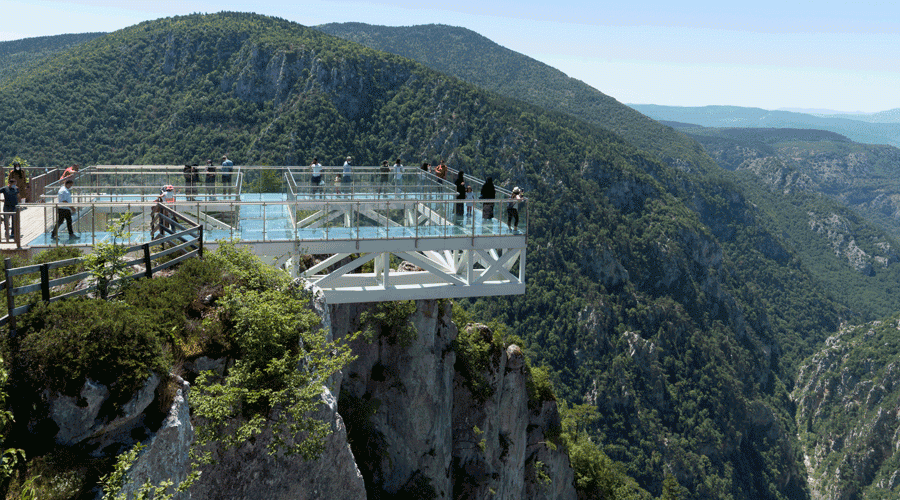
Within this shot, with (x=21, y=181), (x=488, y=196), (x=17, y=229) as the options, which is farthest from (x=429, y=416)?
(x=21, y=181)

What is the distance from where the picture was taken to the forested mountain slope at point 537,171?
13525cm

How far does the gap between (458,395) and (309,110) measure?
136 metres

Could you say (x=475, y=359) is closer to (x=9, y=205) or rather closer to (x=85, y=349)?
(x=9, y=205)

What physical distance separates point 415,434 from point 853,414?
178 metres

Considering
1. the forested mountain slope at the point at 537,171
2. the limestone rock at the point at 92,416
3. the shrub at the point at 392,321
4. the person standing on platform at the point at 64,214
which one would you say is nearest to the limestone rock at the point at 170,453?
the limestone rock at the point at 92,416

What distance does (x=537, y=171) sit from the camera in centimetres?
16025

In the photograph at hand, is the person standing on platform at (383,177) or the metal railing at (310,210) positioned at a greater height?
the person standing on platform at (383,177)

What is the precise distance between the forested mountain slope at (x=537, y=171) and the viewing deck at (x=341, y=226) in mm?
89582

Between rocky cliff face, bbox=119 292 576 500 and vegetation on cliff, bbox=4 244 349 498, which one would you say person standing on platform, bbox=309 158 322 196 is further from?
vegetation on cliff, bbox=4 244 349 498

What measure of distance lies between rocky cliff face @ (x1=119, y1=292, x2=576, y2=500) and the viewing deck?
1.20m

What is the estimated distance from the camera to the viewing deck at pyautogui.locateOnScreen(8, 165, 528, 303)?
764 inches

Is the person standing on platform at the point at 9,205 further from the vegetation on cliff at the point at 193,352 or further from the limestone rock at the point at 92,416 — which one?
the limestone rock at the point at 92,416

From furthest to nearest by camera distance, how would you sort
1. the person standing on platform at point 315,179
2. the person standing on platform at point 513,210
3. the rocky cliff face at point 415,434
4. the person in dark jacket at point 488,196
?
the person standing on platform at point 315,179 < the person standing on platform at point 513,210 < the person in dark jacket at point 488,196 < the rocky cliff face at point 415,434

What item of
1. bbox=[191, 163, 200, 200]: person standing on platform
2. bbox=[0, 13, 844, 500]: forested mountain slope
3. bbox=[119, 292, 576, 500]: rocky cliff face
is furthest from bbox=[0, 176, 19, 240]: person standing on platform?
bbox=[0, 13, 844, 500]: forested mountain slope
